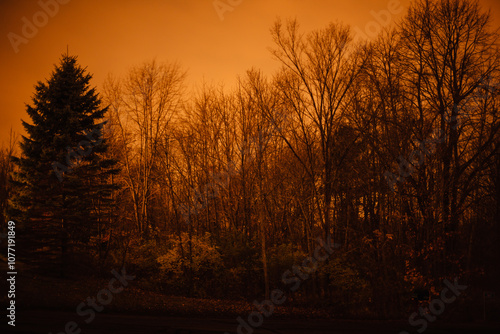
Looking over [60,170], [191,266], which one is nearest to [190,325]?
[191,266]

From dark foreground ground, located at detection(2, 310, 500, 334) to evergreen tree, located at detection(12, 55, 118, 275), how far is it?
691cm

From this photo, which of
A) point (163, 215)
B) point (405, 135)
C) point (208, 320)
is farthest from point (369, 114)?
point (163, 215)

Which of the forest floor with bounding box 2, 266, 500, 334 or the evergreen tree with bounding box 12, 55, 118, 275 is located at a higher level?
the evergreen tree with bounding box 12, 55, 118, 275

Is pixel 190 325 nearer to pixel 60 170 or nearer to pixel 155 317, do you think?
pixel 155 317

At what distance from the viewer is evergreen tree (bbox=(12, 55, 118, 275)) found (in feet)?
61.1

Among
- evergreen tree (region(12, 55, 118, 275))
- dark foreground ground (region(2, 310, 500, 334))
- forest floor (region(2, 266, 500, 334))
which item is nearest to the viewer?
dark foreground ground (region(2, 310, 500, 334))

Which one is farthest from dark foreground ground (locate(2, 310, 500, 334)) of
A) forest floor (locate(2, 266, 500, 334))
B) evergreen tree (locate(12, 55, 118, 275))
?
evergreen tree (locate(12, 55, 118, 275))

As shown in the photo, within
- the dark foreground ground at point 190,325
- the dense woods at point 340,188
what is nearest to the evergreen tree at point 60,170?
the dense woods at point 340,188

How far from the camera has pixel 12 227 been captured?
1759 cm

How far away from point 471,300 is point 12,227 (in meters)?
20.6

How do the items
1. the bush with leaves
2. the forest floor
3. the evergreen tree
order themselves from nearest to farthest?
the forest floor
the evergreen tree
the bush with leaves

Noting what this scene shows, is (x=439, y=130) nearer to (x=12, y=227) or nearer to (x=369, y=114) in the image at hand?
(x=369, y=114)

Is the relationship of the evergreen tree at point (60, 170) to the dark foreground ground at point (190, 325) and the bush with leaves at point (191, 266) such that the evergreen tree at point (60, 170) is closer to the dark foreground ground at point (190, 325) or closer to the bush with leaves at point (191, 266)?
the bush with leaves at point (191, 266)

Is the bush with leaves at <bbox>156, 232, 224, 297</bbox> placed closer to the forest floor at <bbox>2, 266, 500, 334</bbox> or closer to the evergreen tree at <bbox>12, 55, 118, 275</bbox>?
the forest floor at <bbox>2, 266, 500, 334</bbox>
